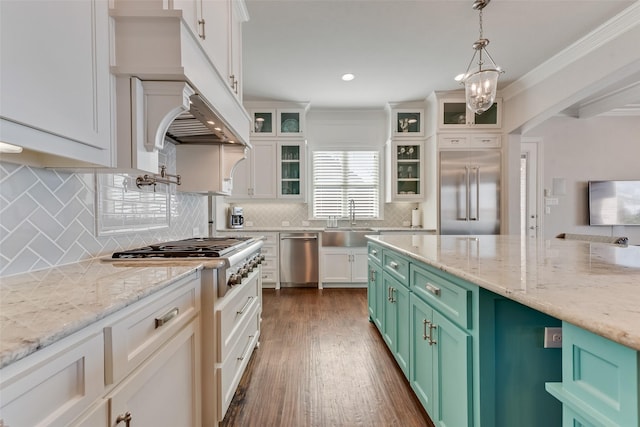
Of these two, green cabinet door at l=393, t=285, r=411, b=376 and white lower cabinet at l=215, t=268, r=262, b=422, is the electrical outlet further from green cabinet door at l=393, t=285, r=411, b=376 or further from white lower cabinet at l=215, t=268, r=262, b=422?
white lower cabinet at l=215, t=268, r=262, b=422

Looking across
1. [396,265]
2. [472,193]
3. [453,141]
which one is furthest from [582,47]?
[396,265]

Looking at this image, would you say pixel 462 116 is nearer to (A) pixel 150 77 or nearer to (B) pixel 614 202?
(B) pixel 614 202

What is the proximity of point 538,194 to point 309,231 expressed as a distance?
3.93 metres

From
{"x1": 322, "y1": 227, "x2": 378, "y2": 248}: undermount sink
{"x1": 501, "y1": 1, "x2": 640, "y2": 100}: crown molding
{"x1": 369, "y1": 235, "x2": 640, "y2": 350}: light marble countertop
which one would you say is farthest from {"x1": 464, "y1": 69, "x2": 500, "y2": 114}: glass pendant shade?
{"x1": 322, "y1": 227, "x2": 378, "y2": 248}: undermount sink

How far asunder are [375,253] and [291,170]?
8.12 ft

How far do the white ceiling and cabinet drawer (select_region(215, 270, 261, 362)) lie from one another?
2.35m

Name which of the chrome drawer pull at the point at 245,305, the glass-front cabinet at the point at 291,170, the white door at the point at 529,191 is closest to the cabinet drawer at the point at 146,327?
the chrome drawer pull at the point at 245,305

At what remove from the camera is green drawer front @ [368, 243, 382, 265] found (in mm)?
2593

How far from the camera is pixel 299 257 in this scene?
451 cm

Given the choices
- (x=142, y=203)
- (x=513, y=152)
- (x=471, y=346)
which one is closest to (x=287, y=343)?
(x=142, y=203)

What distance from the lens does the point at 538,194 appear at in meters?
5.04

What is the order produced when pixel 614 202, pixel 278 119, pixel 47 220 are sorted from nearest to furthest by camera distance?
1. pixel 47 220
2. pixel 278 119
3. pixel 614 202

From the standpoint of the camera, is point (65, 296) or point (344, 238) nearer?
point (65, 296)

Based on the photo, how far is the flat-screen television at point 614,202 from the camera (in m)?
5.00
